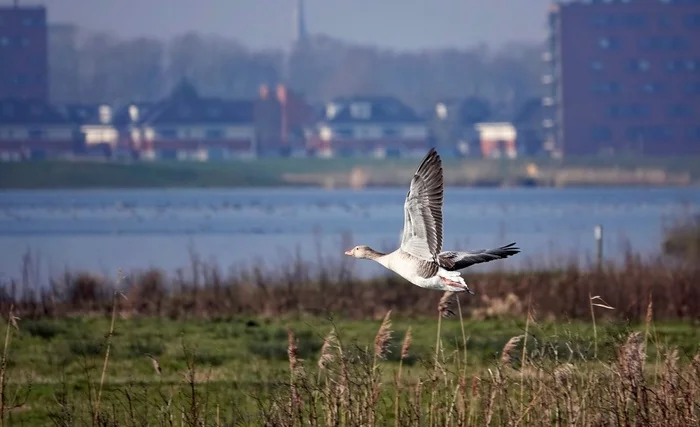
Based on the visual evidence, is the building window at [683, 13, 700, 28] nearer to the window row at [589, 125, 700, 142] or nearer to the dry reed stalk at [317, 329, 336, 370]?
the window row at [589, 125, 700, 142]

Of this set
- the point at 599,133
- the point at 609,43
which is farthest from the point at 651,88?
the point at 599,133

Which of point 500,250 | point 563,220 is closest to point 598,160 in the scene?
point 563,220

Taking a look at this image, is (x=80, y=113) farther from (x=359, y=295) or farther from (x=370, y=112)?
(x=359, y=295)

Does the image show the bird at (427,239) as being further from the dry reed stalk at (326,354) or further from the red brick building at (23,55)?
the red brick building at (23,55)

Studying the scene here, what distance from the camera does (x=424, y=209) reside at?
10.6 meters

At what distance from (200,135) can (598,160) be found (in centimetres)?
3897

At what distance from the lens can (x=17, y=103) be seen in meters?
140

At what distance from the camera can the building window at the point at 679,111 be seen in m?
140

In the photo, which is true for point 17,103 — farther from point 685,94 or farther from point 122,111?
point 685,94

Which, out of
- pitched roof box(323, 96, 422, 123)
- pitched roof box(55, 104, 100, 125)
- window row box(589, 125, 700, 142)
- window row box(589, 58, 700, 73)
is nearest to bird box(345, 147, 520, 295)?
window row box(589, 125, 700, 142)

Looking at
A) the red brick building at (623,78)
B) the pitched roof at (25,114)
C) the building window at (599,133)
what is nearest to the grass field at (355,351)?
the building window at (599,133)

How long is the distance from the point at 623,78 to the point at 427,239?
447 ft

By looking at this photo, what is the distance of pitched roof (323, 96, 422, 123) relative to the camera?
144 m

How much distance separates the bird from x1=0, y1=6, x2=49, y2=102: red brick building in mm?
137151
